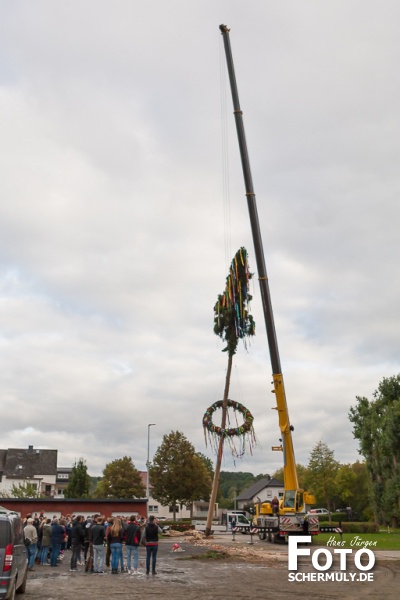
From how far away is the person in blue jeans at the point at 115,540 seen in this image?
17453 mm

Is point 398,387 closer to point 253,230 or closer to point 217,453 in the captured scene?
point 217,453

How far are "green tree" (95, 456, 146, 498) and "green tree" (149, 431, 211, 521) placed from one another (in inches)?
222

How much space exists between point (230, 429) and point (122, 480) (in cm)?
3618

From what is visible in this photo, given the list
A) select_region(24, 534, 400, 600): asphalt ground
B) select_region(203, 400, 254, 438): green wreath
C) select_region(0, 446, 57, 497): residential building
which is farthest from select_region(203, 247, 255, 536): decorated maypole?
select_region(0, 446, 57, 497): residential building

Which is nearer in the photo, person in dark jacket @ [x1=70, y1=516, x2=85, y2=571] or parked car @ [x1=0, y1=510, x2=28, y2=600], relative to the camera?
parked car @ [x1=0, y1=510, x2=28, y2=600]

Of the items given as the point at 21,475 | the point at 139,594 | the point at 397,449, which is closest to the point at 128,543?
the point at 139,594

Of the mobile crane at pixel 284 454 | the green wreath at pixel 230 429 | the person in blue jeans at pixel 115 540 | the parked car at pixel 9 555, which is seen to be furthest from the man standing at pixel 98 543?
the green wreath at pixel 230 429

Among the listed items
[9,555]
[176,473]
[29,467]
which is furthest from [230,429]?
[29,467]

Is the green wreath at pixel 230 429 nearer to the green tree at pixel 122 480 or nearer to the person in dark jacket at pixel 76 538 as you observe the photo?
the person in dark jacket at pixel 76 538

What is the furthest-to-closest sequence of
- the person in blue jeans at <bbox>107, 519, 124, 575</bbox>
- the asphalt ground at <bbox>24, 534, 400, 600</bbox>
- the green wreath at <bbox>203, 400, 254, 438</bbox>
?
the green wreath at <bbox>203, 400, 254, 438</bbox>
the person in blue jeans at <bbox>107, 519, 124, 575</bbox>
the asphalt ground at <bbox>24, 534, 400, 600</bbox>

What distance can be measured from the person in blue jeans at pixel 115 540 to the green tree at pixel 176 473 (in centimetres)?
4548

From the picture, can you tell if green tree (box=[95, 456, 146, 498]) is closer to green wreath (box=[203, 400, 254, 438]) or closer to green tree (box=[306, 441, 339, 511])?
green tree (box=[306, 441, 339, 511])

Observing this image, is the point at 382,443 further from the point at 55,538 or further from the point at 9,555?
the point at 9,555

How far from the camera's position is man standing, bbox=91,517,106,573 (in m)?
17.6
